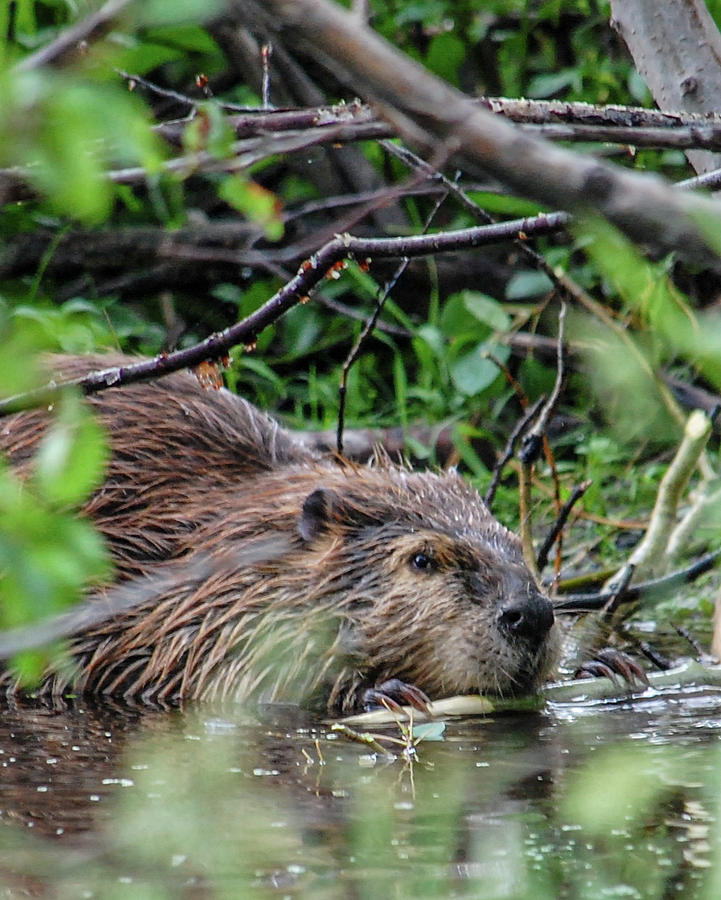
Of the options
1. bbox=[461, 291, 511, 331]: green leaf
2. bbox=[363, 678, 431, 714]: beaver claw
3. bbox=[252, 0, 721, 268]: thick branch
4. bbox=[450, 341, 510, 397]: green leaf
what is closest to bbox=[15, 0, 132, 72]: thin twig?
bbox=[252, 0, 721, 268]: thick branch

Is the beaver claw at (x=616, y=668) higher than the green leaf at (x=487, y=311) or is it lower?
lower

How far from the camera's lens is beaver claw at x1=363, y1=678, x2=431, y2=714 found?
2.49 m

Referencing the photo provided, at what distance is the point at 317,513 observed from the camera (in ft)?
9.25

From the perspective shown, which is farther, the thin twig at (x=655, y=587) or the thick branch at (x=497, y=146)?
the thin twig at (x=655, y=587)

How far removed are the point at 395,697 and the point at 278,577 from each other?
14.7 inches

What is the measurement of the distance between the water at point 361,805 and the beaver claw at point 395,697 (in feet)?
0.22

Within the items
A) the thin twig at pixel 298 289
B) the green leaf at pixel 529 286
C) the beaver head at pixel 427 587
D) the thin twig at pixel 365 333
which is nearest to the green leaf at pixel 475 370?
the green leaf at pixel 529 286

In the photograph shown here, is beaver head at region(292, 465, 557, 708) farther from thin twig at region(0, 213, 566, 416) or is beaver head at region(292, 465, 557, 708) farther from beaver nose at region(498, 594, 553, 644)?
thin twig at region(0, 213, 566, 416)

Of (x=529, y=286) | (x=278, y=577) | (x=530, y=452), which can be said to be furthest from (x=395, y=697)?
(x=529, y=286)

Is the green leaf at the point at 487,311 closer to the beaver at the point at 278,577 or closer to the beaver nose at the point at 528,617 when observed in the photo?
the beaver at the point at 278,577

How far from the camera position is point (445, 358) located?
428cm

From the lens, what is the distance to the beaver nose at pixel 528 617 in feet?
8.23

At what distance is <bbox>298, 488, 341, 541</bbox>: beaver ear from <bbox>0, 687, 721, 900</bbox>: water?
1.31 feet

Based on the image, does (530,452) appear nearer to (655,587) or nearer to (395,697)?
(655,587)
